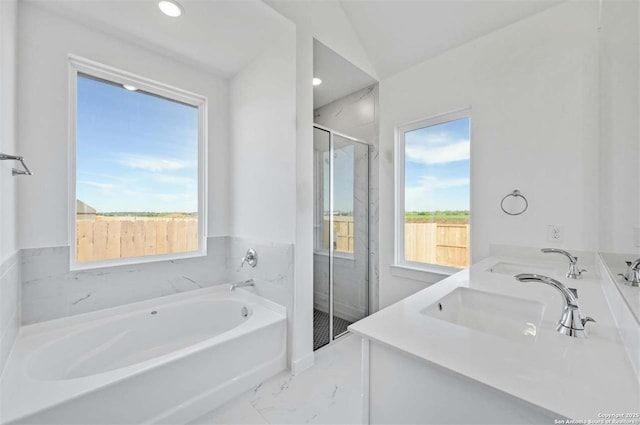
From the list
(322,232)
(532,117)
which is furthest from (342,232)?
(532,117)

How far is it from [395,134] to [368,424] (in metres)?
2.46

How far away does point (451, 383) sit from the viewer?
0.67 metres

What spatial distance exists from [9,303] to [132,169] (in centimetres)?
121

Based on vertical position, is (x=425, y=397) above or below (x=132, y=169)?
below

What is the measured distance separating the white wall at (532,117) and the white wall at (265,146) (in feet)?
4.38

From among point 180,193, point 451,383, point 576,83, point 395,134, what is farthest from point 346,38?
point 451,383

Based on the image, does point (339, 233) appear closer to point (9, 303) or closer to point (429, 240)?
point (429, 240)

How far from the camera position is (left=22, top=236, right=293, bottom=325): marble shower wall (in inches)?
69.9

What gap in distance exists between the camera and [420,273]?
251 centimetres

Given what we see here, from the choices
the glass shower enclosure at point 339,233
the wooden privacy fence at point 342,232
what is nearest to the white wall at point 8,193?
the glass shower enclosure at point 339,233

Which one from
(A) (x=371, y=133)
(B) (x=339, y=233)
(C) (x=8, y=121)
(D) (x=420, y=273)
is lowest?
(D) (x=420, y=273)

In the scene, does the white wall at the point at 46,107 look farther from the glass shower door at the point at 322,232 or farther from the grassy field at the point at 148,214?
the glass shower door at the point at 322,232

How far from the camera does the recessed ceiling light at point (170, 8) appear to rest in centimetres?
180

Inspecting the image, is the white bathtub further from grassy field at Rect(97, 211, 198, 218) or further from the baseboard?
grassy field at Rect(97, 211, 198, 218)
